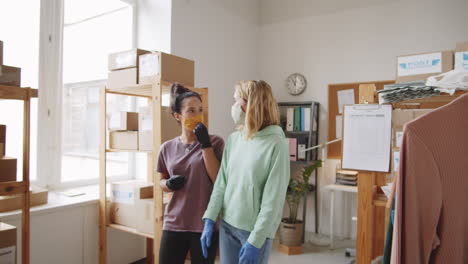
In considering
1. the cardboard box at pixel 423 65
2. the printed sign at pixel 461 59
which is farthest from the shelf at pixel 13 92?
the printed sign at pixel 461 59

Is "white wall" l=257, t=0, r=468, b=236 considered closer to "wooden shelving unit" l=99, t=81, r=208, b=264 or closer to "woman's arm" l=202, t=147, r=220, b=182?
"wooden shelving unit" l=99, t=81, r=208, b=264

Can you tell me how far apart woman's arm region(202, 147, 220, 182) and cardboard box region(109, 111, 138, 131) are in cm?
92

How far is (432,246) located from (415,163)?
0.23 meters

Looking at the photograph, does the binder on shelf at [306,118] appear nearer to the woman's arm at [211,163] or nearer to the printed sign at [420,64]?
the printed sign at [420,64]

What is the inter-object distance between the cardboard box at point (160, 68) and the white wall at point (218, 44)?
2.64 ft

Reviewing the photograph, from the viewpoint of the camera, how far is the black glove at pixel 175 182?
5.41ft

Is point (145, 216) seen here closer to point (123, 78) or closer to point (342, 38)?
point (123, 78)

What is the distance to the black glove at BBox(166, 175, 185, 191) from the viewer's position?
1648 mm

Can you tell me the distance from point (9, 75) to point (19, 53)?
106cm

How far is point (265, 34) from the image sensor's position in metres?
4.26

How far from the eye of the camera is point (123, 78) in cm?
229

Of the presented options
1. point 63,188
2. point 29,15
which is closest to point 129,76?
point 29,15

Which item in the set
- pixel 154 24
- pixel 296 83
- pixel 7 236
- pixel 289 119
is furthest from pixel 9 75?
pixel 296 83

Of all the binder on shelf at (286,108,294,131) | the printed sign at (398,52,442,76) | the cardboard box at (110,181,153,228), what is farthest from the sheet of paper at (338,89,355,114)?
the cardboard box at (110,181,153,228)
